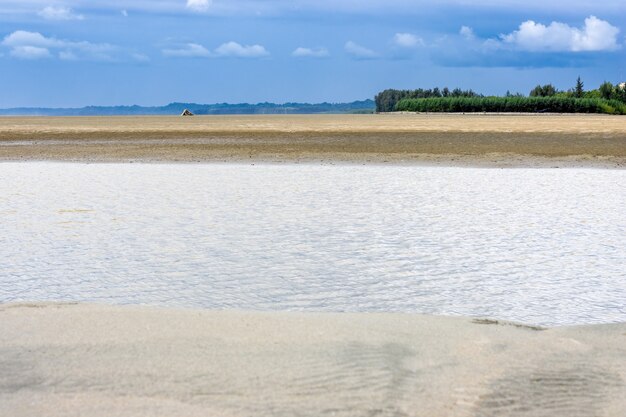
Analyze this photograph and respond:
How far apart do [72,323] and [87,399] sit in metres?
1.21

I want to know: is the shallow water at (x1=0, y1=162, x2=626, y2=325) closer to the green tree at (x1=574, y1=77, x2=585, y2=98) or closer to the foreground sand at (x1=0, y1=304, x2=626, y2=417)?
the foreground sand at (x1=0, y1=304, x2=626, y2=417)

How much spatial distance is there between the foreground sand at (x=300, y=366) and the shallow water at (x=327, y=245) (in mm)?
690

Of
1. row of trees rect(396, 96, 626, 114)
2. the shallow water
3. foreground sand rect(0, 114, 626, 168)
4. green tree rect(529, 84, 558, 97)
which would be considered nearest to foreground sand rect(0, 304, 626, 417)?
the shallow water

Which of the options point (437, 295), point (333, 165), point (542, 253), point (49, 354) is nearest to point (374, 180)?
point (333, 165)

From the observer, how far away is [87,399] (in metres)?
3.55

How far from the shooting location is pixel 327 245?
7.87 m

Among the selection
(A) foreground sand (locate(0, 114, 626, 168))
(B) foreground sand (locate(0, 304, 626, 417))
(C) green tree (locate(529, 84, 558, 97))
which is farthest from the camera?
(C) green tree (locate(529, 84, 558, 97))

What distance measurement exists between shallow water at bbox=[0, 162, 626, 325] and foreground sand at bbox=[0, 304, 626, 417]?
0.69 meters

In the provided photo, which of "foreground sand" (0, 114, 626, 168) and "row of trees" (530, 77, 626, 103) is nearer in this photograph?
"foreground sand" (0, 114, 626, 168)

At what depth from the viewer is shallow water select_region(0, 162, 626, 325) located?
576cm

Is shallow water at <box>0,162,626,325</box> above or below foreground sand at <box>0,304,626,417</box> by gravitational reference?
below

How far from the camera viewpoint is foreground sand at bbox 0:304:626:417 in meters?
3.51

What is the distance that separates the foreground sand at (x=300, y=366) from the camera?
351 centimetres

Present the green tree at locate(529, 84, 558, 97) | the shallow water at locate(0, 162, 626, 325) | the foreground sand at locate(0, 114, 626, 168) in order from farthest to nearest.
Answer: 1. the green tree at locate(529, 84, 558, 97)
2. the foreground sand at locate(0, 114, 626, 168)
3. the shallow water at locate(0, 162, 626, 325)
